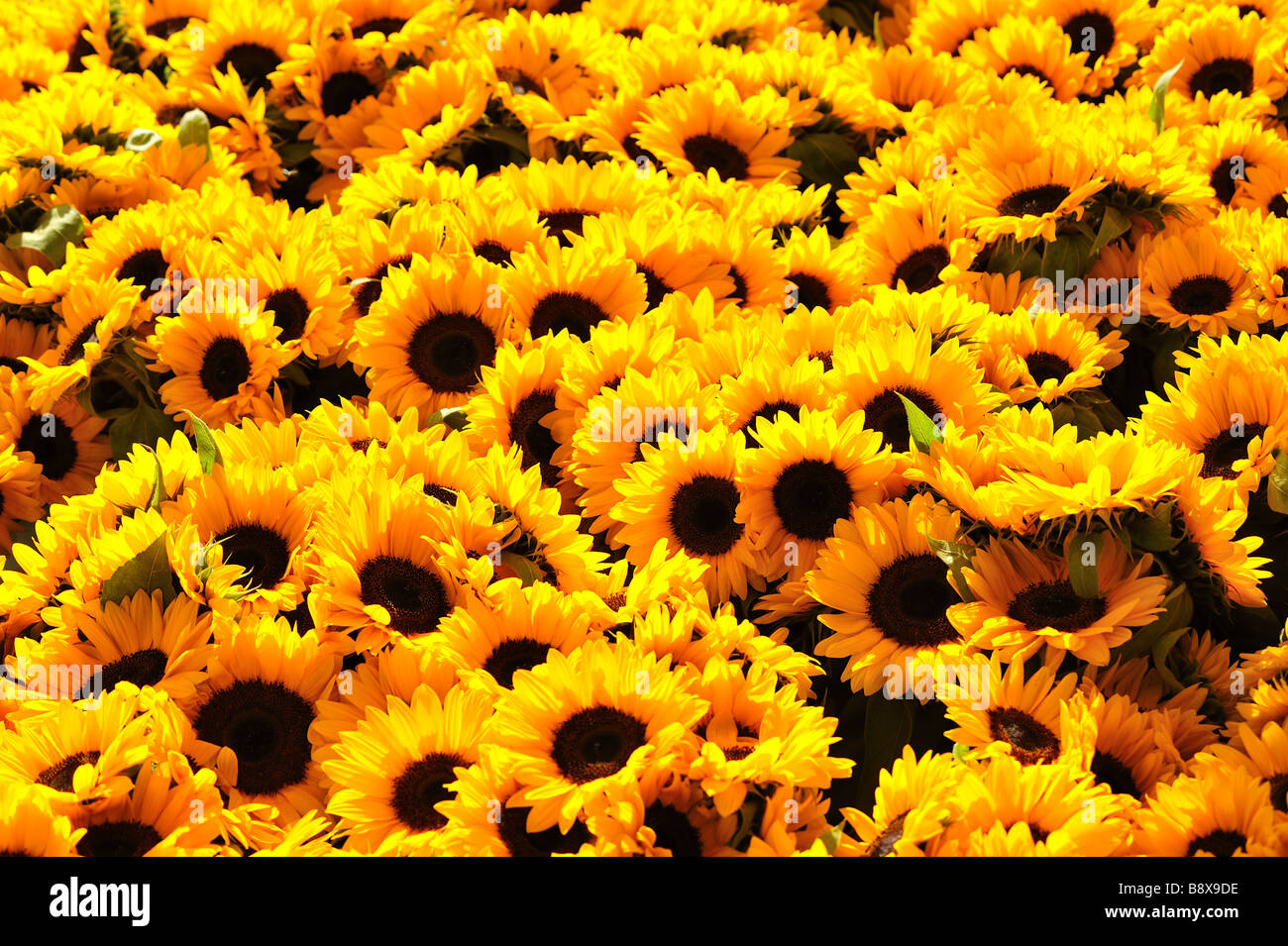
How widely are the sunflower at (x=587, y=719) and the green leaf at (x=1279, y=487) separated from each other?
1.09 m

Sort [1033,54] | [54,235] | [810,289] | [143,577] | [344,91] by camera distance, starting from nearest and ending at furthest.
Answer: [143,577] < [810,289] < [54,235] < [1033,54] < [344,91]

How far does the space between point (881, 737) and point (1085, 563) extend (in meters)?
0.43

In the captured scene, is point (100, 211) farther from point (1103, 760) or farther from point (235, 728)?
point (1103, 760)

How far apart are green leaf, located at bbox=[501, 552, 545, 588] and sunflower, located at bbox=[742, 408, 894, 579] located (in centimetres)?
39

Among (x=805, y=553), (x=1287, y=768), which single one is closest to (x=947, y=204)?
(x=805, y=553)

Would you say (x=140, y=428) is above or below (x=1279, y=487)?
above

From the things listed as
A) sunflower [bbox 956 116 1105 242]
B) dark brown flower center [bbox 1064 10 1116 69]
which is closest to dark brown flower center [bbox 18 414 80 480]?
sunflower [bbox 956 116 1105 242]

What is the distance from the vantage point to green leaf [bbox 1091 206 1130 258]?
291 cm

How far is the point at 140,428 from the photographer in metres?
3.07

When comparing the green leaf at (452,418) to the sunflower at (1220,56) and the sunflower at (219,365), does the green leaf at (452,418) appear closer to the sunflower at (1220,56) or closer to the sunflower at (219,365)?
the sunflower at (219,365)

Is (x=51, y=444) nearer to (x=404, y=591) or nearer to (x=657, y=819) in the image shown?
(x=404, y=591)

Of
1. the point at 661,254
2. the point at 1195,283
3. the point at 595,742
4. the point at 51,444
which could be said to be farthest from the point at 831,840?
the point at 51,444
